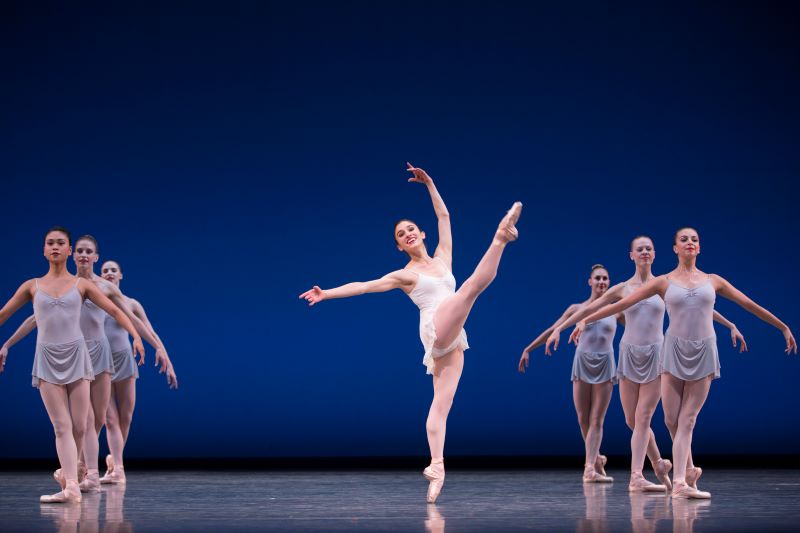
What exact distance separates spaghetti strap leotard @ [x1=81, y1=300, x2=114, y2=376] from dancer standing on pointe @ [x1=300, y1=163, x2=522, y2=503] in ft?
6.24

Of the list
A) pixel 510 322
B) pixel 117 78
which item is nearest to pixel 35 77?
pixel 117 78

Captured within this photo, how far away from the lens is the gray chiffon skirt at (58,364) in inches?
211

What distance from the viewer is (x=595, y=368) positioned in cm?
713

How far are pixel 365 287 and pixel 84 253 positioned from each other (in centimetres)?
220

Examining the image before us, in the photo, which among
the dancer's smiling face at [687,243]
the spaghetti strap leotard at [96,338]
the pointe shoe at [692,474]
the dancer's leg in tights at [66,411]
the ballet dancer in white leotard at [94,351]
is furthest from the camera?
the spaghetti strap leotard at [96,338]

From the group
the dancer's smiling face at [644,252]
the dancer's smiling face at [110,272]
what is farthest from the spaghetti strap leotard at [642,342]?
the dancer's smiling face at [110,272]

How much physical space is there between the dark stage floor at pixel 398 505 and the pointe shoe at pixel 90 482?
0.17 metres

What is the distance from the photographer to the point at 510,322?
371 inches

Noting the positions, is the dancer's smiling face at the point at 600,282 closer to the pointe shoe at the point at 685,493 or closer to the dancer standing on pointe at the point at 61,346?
the pointe shoe at the point at 685,493

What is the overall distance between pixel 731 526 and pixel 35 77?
762 cm

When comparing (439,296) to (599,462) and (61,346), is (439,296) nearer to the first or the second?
(61,346)

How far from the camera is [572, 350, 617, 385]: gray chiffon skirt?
7117 millimetres

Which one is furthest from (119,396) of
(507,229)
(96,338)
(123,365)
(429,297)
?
(507,229)

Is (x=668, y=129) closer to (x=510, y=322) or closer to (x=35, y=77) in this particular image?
(x=510, y=322)
